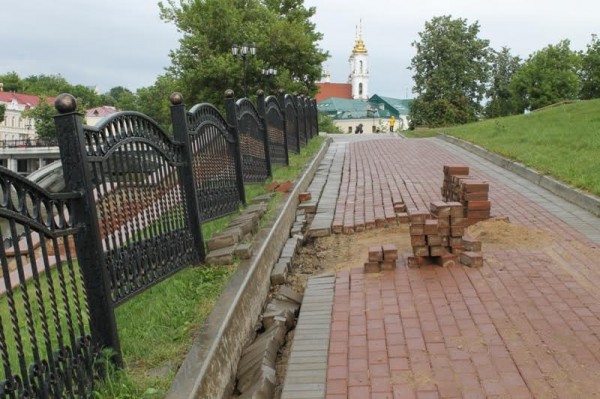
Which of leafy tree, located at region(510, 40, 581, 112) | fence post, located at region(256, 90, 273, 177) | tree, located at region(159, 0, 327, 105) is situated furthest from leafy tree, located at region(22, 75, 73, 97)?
fence post, located at region(256, 90, 273, 177)

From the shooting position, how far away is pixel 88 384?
2.89 meters

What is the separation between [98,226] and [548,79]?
52.5 m

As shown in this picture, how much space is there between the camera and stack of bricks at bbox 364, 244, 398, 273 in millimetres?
5188

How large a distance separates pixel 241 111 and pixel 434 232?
3.99 meters

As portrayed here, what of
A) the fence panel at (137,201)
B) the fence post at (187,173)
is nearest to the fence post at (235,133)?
the fence post at (187,173)

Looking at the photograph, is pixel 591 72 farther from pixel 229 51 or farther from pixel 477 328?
pixel 477 328

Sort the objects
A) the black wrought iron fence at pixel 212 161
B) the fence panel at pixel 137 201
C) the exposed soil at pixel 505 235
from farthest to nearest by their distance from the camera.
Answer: the exposed soil at pixel 505 235 < the black wrought iron fence at pixel 212 161 < the fence panel at pixel 137 201

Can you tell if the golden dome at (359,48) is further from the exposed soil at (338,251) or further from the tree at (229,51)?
the exposed soil at (338,251)

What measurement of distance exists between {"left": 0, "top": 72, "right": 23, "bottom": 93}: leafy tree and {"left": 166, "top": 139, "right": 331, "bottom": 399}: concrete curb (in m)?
104

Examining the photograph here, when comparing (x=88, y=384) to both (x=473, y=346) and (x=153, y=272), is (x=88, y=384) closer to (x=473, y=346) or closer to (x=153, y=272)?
(x=153, y=272)

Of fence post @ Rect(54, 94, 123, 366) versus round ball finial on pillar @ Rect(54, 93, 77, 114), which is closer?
round ball finial on pillar @ Rect(54, 93, 77, 114)

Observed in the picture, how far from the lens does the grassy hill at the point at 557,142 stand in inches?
352

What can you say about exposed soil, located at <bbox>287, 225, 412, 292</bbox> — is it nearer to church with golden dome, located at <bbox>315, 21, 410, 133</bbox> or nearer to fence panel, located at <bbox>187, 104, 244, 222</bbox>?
fence panel, located at <bbox>187, 104, 244, 222</bbox>

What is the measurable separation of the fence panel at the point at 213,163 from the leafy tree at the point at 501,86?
140ft
